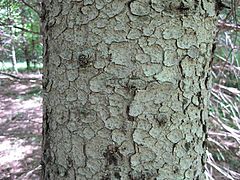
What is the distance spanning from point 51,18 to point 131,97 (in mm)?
252

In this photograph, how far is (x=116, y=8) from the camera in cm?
64

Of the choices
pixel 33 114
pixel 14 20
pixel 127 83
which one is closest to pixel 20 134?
pixel 33 114

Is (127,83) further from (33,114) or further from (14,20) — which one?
(33,114)

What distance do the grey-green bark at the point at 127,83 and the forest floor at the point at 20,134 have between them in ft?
5.67

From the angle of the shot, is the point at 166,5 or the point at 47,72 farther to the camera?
the point at 47,72

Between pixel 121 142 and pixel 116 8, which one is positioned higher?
pixel 116 8

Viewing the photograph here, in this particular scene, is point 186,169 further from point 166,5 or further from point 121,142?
point 166,5

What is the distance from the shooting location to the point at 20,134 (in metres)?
5.01

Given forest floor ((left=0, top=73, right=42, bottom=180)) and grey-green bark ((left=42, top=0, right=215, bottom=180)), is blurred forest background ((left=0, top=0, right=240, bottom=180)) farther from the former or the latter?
grey-green bark ((left=42, top=0, right=215, bottom=180))

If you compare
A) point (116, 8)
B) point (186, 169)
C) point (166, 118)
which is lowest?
point (186, 169)

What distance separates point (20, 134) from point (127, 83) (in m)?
4.67

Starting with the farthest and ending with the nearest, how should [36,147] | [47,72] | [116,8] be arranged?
[36,147]
[47,72]
[116,8]

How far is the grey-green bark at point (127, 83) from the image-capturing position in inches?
25.2

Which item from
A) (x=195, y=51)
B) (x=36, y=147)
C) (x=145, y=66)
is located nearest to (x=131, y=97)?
(x=145, y=66)
